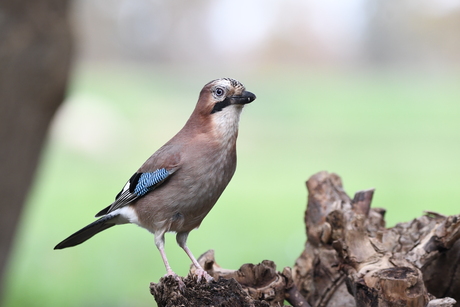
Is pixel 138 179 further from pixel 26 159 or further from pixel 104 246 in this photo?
pixel 104 246

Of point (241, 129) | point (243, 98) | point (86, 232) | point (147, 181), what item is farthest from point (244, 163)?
point (243, 98)

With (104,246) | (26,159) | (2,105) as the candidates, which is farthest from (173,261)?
(2,105)

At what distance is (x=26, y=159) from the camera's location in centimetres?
567

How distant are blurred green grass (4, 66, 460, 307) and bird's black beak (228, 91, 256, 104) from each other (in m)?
4.02

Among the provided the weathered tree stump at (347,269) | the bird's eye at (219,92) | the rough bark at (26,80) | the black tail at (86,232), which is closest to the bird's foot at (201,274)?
the weathered tree stump at (347,269)

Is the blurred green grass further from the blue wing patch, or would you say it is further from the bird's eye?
the bird's eye

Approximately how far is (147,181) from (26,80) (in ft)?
7.09

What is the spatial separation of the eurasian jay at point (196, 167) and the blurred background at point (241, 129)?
84.1 inches

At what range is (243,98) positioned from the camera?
11.3ft

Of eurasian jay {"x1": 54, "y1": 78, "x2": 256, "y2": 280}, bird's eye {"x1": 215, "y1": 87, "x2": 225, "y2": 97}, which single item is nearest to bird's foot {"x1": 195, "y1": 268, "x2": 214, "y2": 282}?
eurasian jay {"x1": 54, "y1": 78, "x2": 256, "y2": 280}

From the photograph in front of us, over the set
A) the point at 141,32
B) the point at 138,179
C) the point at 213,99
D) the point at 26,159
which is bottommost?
the point at 138,179

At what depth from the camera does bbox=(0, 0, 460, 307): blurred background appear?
25.6ft

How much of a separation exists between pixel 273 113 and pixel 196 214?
11.5 metres

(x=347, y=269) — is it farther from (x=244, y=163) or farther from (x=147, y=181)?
(x=244, y=163)
